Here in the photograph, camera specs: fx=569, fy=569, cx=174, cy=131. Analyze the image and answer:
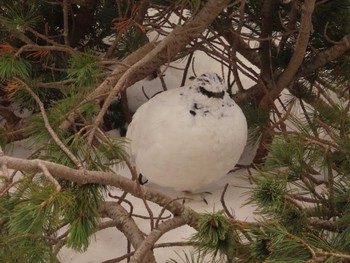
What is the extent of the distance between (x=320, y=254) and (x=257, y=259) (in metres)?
0.08

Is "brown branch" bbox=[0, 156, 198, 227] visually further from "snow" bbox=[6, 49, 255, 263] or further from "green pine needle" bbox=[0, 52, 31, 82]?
"green pine needle" bbox=[0, 52, 31, 82]

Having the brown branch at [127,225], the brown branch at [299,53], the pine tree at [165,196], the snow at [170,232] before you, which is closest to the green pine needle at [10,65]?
the pine tree at [165,196]

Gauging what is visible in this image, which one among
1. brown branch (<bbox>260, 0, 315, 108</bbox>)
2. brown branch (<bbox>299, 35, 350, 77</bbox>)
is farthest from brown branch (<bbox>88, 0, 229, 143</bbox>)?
brown branch (<bbox>299, 35, 350, 77</bbox>)

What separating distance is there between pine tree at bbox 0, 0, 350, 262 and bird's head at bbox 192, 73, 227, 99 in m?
0.07

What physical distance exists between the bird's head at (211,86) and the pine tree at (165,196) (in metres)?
0.07

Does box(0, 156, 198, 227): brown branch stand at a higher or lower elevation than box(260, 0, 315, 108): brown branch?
lower

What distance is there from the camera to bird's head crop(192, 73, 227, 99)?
84 centimetres

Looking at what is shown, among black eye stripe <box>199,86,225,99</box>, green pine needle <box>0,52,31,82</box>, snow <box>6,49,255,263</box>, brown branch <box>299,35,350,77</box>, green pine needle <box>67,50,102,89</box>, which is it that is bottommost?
snow <box>6,49,255,263</box>

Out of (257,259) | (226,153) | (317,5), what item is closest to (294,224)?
(257,259)

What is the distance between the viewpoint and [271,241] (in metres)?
0.57

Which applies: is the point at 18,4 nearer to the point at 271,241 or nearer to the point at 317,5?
the point at 317,5

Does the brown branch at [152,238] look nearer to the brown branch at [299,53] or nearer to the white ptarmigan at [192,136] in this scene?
the white ptarmigan at [192,136]

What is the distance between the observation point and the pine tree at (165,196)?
0.58 metres

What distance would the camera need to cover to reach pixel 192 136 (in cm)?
81
